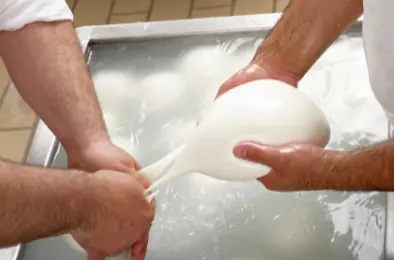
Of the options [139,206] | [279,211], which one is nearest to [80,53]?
[139,206]

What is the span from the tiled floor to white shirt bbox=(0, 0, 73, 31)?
0.86 metres

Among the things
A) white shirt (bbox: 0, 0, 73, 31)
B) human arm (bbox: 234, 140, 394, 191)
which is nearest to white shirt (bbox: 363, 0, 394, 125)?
human arm (bbox: 234, 140, 394, 191)

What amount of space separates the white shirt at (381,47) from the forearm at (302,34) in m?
0.13

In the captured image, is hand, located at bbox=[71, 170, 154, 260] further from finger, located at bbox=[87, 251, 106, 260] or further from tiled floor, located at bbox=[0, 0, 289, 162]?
tiled floor, located at bbox=[0, 0, 289, 162]

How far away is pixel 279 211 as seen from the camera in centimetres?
120

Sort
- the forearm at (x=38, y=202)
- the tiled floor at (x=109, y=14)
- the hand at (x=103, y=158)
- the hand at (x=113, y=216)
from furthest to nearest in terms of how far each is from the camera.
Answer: the tiled floor at (x=109, y=14) → the hand at (x=103, y=158) → the hand at (x=113, y=216) → the forearm at (x=38, y=202)

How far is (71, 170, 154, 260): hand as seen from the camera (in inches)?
41.2

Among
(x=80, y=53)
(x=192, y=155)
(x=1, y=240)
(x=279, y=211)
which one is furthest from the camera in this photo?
(x=80, y=53)

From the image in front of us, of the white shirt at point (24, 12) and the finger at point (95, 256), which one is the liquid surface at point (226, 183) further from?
the white shirt at point (24, 12)

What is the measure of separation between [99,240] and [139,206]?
3.1 inches

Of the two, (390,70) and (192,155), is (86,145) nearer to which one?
(192,155)

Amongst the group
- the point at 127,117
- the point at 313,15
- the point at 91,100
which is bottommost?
the point at 127,117

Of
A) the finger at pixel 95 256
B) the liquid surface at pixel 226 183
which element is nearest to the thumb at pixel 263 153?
the liquid surface at pixel 226 183

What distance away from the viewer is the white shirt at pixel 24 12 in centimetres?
124
